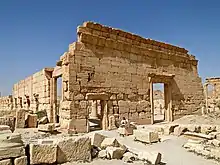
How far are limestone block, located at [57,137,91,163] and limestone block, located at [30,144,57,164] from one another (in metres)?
0.16

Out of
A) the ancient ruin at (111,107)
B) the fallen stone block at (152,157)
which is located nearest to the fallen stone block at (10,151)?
the ancient ruin at (111,107)

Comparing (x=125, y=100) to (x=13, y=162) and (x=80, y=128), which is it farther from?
(x=13, y=162)

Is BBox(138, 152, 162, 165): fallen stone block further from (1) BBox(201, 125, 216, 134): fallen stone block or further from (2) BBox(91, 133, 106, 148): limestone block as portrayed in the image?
(1) BBox(201, 125, 216, 134): fallen stone block

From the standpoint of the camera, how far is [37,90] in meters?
18.0

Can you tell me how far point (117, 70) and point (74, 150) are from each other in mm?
7517

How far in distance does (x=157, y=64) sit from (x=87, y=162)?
10.9 meters

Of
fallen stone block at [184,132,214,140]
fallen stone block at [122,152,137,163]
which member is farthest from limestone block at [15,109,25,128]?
fallen stone block at [184,132,214,140]

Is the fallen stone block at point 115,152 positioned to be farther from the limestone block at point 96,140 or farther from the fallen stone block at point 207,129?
the fallen stone block at point 207,129

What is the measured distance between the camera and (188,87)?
57.6 feet

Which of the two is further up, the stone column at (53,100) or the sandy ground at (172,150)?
the stone column at (53,100)

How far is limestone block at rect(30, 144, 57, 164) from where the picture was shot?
16.7 feet

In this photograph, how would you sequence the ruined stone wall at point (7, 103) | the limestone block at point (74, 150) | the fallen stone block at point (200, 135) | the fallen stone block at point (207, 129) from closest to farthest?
the limestone block at point (74, 150), the fallen stone block at point (200, 135), the fallen stone block at point (207, 129), the ruined stone wall at point (7, 103)

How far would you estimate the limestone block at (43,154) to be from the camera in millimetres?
5086

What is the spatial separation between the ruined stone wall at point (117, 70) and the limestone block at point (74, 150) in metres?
4.87
